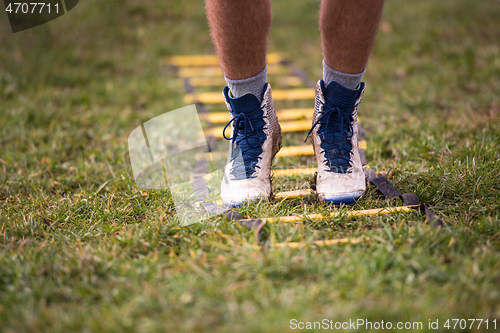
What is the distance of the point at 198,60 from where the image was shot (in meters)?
4.15

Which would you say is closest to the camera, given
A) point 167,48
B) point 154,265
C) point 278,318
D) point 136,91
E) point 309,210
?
point 278,318

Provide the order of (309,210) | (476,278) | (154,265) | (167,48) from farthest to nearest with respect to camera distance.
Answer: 1. (167,48)
2. (309,210)
3. (154,265)
4. (476,278)

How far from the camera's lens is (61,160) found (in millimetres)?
2344

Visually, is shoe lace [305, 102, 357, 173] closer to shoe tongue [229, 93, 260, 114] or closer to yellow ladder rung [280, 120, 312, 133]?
shoe tongue [229, 93, 260, 114]

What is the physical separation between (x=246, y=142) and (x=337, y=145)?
17.0 inches

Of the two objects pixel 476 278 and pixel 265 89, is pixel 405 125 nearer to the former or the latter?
pixel 265 89

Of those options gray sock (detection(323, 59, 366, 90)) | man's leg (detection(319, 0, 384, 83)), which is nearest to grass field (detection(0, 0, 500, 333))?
gray sock (detection(323, 59, 366, 90))

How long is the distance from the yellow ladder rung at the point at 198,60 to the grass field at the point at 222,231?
0.66 metres

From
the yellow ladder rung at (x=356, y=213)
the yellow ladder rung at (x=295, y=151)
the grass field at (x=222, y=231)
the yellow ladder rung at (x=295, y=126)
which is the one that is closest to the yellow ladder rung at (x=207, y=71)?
the grass field at (x=222, y=231)

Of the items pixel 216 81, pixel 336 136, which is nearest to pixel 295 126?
pixel 336 136

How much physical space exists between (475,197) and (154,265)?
1.44 meters

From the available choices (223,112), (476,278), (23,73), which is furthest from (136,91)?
(476,278)

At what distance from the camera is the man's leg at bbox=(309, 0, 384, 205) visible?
1.57 metres

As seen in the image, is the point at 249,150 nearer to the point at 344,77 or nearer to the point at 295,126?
the point at 344,77
